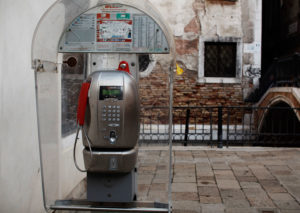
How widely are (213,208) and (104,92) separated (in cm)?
223

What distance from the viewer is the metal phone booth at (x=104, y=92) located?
8.66 ft

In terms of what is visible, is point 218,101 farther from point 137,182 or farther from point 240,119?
point 137,182

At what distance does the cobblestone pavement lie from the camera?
3164mm

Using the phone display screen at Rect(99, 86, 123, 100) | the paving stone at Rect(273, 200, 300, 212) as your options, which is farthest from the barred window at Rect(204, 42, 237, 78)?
the phone display screen at Rect(99, 86, 123, 100)

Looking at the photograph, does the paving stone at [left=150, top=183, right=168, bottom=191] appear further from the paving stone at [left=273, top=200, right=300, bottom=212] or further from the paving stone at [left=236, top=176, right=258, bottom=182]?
the paving stone at [left=236, top=176, right=258, bottom=182]

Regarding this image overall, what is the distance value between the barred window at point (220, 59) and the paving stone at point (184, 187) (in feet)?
25.4

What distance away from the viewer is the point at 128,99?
8.61 ft

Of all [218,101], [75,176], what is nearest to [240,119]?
[218,101]

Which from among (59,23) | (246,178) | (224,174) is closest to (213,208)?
(246,178)

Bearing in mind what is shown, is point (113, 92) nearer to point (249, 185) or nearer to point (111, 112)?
point (111, 112)

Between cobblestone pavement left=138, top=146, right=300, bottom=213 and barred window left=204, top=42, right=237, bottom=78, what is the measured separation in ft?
17.3

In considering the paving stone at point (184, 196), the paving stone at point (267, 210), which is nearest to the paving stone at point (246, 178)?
the paving stone at point (184, 196)

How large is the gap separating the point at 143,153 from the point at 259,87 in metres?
9.93

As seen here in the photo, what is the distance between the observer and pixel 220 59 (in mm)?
12141
